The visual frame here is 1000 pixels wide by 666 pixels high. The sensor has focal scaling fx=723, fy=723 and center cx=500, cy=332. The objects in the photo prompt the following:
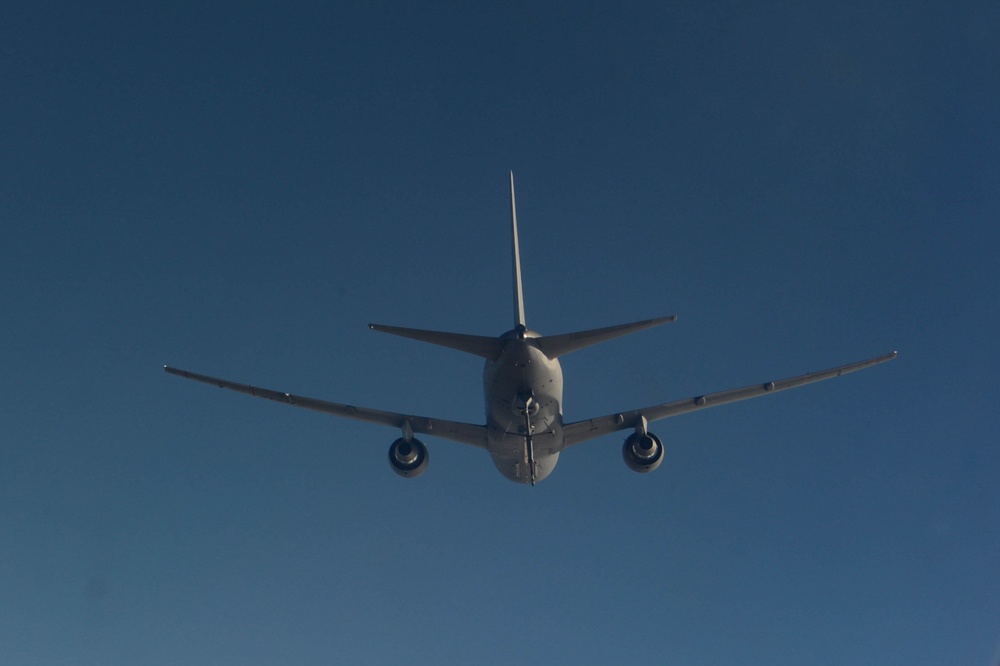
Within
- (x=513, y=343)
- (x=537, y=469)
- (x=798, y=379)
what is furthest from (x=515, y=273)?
(x=798, y=379)

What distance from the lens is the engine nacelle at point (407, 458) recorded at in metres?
34.5

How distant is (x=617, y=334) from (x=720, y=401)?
393 inches

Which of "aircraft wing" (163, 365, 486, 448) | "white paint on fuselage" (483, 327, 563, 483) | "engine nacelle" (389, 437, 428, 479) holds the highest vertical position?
"aircraft wing" (163, 365, 486, 448)

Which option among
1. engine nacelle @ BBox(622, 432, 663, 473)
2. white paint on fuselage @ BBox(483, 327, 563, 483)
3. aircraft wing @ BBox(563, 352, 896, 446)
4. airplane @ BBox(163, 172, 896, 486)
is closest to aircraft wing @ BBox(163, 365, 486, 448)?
airplane @ BBox(163, 172, 896, 486)

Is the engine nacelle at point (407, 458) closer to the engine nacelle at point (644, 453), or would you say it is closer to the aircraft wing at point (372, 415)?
the aircraft wing at point (372, 415)

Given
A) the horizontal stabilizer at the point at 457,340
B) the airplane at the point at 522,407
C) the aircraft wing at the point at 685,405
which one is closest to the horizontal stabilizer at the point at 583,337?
the airplane at the point at 522,407

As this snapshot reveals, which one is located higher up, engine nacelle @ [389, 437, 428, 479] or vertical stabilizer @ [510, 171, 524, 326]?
vertical stabilizer @ [510, 171, 524, 326]

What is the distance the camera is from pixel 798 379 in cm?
3350

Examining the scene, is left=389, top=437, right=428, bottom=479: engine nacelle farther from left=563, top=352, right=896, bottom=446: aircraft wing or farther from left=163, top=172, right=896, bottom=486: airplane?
left=563, top=352, right=896, bottom=446: aircraft wing

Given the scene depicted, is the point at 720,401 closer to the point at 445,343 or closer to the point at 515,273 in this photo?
the point at 515,273

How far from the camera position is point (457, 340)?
88.1 feet

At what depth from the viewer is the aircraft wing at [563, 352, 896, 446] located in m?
33.4

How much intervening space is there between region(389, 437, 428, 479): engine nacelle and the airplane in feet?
0.16

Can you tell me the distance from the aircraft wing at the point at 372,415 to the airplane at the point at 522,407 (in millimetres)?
45
